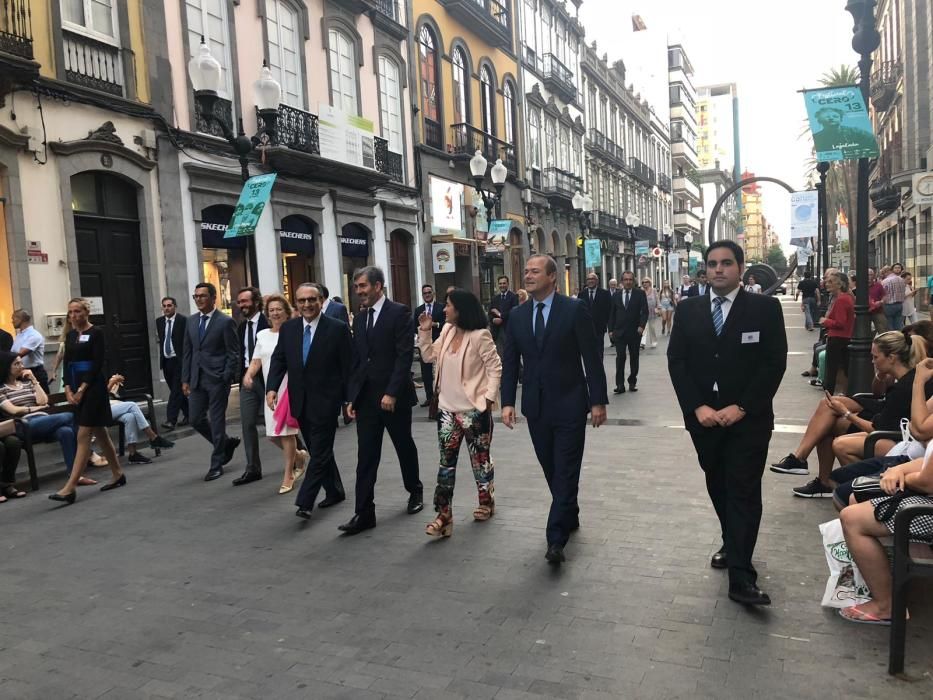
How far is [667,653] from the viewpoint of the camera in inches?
135

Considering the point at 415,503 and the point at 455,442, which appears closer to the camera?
the point at 455,442

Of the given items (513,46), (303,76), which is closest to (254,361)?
(303,76)

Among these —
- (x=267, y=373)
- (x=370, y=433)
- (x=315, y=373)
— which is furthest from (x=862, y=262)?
(x=267, y=373)

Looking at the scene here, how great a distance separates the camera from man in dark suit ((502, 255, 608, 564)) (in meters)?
4.71

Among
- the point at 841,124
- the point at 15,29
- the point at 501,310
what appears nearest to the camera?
the point at 841,124

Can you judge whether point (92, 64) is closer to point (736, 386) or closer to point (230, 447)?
point (230, 447)

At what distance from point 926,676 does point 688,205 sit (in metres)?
84.1

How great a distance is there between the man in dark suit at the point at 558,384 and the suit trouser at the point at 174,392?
6.76 meters

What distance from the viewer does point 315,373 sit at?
6.02 m

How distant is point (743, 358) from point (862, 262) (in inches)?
248

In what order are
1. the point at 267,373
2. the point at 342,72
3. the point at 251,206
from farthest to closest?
the point at 342,72
the point at 251,206
the point at 267,373

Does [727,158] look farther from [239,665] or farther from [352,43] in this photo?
[239,665]

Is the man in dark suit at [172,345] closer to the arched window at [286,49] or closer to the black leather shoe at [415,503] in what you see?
the black leather shoe at [415,503]

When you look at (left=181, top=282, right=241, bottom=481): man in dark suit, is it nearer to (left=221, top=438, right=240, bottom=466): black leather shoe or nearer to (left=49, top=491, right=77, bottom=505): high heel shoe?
(left=221, top=438, right=240, bottom=466): black leather shoe
